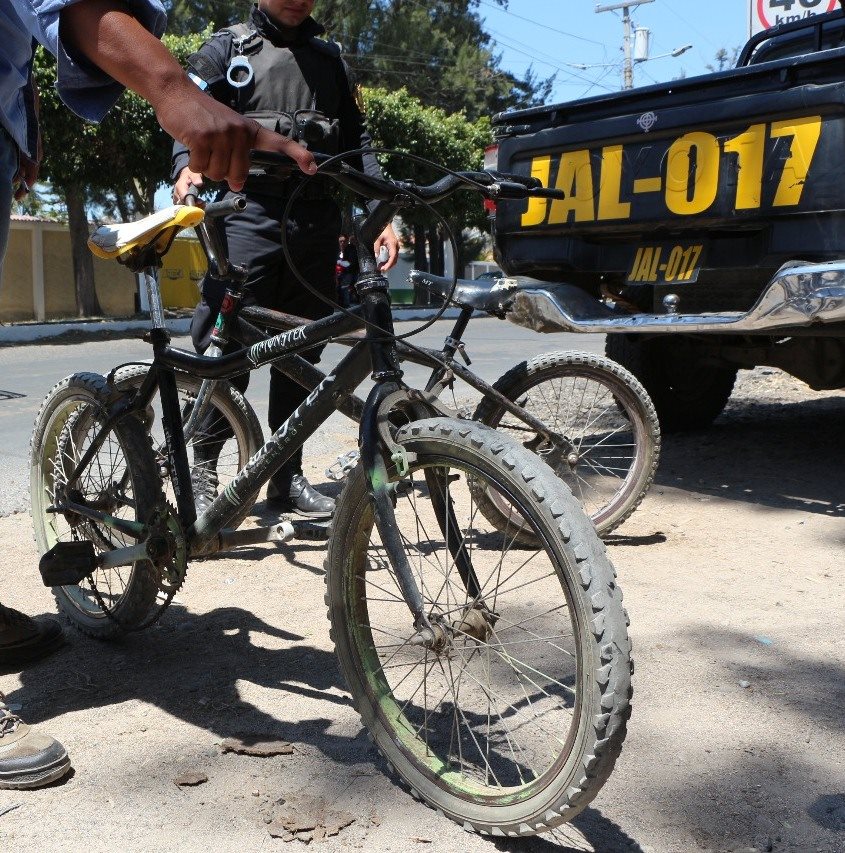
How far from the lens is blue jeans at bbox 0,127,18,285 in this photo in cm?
226

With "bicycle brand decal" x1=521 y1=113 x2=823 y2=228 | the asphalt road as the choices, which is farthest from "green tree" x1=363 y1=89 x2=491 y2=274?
"bicycle brand decal" x1=521 y1=113 x2=823 y2=228

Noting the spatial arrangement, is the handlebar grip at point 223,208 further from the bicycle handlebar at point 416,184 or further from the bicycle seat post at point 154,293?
the bicycle handlebar at point 416,184

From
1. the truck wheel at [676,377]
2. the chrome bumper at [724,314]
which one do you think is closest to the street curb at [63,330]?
the truck wheel at [676,377]

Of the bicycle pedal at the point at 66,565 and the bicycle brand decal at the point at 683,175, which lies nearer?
the bicycle pedal at the point at 66,565

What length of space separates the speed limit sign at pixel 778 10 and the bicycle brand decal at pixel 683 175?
6083mm

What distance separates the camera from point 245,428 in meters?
3.93

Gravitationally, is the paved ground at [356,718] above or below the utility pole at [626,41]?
below

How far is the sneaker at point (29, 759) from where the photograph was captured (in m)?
2.23

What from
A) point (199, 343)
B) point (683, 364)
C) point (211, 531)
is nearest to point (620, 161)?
point (683, 364)

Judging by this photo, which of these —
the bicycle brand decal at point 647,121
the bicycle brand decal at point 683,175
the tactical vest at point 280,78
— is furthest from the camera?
the bicycle brand decal at point 647,121

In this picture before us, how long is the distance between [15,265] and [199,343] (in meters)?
25.1

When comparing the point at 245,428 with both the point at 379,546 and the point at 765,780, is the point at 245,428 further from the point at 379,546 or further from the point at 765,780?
the point at 765,780

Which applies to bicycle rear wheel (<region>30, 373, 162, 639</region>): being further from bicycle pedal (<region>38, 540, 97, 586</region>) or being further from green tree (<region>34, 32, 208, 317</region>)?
green tree (<region>34, 32, 208, 317</region>)

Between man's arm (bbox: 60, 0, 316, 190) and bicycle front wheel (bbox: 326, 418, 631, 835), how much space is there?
65 cm
